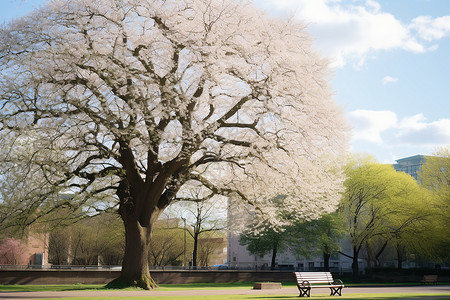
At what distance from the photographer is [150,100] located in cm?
2222

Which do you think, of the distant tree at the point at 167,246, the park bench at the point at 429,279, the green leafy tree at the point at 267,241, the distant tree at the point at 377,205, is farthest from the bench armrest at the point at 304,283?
the distant tree at the point at 167,246

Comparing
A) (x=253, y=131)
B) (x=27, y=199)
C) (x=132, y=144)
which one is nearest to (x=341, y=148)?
(x=253, y=131)

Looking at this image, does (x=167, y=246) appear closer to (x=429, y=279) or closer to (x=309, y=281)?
(x=429, y=279)

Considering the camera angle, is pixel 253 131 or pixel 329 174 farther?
pixel 329 174

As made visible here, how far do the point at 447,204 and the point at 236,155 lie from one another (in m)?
37.7

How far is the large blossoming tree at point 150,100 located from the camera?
22.7 metres

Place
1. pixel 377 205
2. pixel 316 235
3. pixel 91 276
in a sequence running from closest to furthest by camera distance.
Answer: pixel 91 276 → pixel 316 235 → pixel 377 205

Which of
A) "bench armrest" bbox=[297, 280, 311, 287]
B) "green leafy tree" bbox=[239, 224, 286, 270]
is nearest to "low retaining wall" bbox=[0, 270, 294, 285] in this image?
"green leafy tree" bbox=[239, 224, 286, 270]

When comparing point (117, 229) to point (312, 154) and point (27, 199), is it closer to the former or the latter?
point (27, 199)

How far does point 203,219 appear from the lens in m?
61.0

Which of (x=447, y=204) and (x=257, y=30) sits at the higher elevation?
(x=257, y=30)

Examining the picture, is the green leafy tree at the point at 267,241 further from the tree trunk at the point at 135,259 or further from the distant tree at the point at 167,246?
the tree trunk at the point at 135,259

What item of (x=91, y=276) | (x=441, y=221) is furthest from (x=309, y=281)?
(x=441, y=221)


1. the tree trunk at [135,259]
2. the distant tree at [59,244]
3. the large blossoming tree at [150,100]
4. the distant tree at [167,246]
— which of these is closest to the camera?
the large blossoming tree at [150,100]
